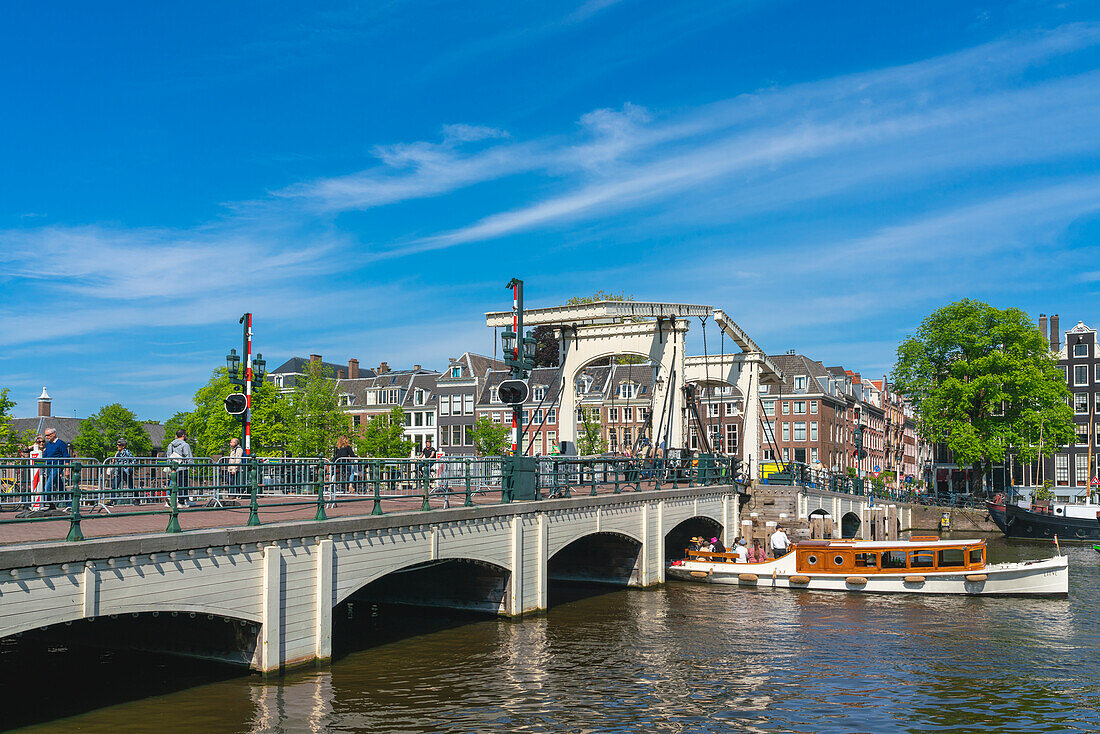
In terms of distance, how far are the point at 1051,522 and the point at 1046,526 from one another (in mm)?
385

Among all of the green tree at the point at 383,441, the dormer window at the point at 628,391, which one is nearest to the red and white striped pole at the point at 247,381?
the green tree at the point at 383,441

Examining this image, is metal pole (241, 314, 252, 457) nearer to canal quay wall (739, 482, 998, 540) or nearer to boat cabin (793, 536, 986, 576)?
boat cabin (793, 536, 986, 576)

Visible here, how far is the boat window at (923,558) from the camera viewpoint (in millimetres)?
26453

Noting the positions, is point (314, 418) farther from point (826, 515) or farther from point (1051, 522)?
point (1051, 522)

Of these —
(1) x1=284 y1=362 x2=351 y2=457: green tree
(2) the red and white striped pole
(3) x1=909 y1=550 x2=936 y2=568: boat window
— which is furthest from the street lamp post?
(1) x1=284 y1=362 x2=351 y2=457: green tree

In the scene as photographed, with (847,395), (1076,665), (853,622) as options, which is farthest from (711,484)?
(847,395)

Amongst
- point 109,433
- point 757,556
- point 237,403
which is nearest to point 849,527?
point 757,556

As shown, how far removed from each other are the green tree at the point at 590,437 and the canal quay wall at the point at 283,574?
3751 centimetres

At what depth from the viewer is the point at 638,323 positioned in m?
29.2

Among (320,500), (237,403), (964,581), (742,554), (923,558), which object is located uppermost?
(237,403)

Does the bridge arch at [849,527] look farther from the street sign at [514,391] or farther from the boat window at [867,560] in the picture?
the street sign at [514,391]

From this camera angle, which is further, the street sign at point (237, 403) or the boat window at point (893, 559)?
the boat window at point (893, 559)

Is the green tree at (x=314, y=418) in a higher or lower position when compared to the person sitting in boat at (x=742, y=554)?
higher

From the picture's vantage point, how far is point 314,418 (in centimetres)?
5681
